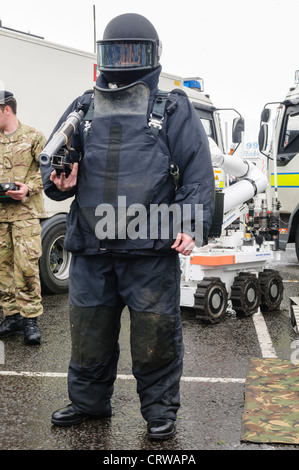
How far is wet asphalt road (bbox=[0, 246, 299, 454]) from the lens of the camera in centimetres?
304

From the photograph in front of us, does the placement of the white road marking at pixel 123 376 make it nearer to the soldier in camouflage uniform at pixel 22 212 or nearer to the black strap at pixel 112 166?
the soldier in camouflage uniform at pixel 22 212

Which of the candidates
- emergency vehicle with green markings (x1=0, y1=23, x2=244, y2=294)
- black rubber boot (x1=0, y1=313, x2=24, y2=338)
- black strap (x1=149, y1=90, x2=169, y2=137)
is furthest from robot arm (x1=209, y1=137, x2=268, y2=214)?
black strap (x1=149, y1=90, x2=169, y2=137)

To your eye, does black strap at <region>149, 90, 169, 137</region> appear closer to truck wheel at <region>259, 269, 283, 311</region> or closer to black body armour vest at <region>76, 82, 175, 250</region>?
black body armour vest at <region>76, 82, 175, 250</region>

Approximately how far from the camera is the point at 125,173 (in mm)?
3000

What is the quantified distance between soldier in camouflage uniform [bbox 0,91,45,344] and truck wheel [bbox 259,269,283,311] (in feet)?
8.54

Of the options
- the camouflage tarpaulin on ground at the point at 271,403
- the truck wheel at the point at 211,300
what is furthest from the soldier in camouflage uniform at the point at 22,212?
the camouflage tarpaulin on ground at the point at 271,403

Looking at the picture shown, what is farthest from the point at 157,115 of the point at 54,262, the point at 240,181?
the point at 54,262

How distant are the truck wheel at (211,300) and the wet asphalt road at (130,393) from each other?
11 cm

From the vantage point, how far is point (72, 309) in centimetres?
319

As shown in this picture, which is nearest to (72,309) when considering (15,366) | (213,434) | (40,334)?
(213,434)

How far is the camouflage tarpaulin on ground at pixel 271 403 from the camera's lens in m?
3.09

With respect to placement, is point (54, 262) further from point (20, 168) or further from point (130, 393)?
point (130, 393)
